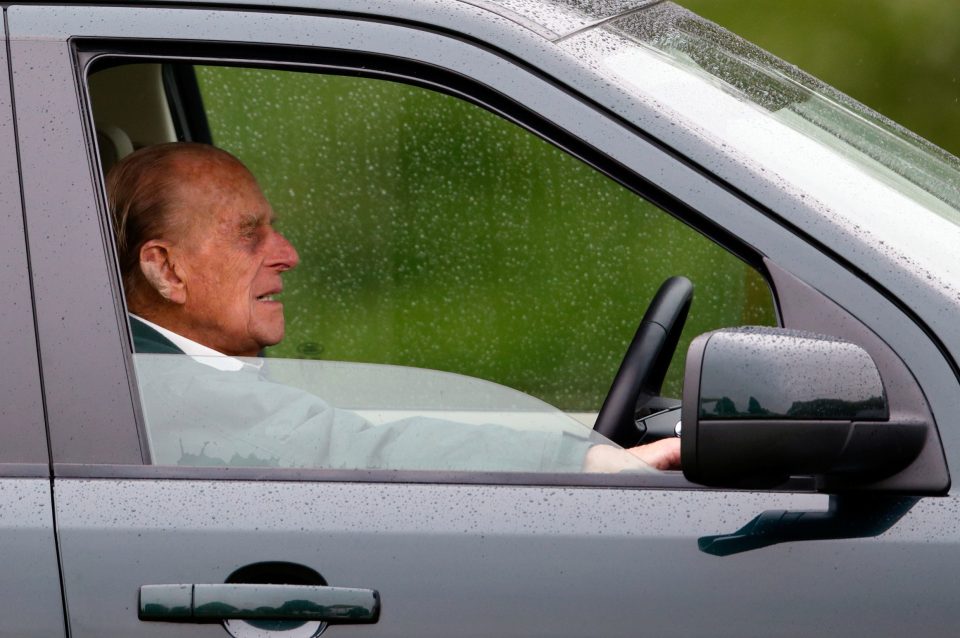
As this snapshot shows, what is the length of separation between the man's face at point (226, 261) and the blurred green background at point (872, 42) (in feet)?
13.0

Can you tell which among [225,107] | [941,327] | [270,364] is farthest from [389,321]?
[941,327]

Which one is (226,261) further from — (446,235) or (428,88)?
(446,235)

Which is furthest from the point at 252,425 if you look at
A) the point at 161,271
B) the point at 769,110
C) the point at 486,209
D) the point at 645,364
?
the point at 486,209

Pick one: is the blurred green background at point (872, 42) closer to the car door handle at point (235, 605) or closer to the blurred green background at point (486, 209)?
the blurred green background at point (486, 209)

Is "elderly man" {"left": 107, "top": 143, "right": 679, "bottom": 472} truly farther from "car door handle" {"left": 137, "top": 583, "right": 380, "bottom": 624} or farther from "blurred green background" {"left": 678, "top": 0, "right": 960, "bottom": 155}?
"blurred green background" {"left": 678, "top": 0, "right": 960, "bottom": 155}

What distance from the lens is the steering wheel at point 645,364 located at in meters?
2.28

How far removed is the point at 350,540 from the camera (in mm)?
1477

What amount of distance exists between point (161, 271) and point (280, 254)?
0.78 feet

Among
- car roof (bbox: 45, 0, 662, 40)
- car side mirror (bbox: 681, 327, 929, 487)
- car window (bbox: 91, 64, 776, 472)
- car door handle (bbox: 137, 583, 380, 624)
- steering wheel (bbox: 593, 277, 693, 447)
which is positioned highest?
car window (bbox: 91, 64, 776, 472)

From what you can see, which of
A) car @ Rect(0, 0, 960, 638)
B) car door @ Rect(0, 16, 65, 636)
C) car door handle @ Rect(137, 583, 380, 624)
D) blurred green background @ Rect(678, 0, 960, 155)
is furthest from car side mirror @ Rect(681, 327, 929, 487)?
blurred green background @ Rect(678, 0, 960, 155)

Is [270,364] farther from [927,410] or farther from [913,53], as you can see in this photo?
[913,53]

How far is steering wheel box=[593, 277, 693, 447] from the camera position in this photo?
228 centimetres

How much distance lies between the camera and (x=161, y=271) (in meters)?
2.12

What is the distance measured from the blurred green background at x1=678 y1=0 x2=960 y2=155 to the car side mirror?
459cm
